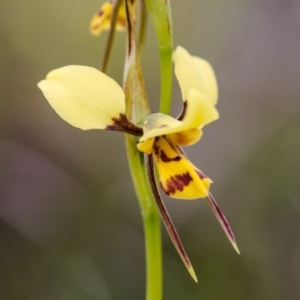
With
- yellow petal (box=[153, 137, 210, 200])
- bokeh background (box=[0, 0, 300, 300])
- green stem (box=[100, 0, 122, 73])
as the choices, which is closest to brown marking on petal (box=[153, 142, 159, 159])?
yellow petal (box=[153, 137, 210, 200])

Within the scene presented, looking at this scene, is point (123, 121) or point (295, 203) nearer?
point (123, 121)

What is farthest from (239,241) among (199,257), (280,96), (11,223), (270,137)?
(11,223)

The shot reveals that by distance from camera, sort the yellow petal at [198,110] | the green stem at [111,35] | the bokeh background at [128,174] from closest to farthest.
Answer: the yellow petal at [198,110]
the green stem at [111,35]
the bokeh background at [128,174]

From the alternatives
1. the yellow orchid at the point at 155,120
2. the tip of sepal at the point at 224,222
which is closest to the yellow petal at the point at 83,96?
the yellow orchid at the point at 155,120

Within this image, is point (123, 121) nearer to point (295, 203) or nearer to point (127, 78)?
point (127, 78)

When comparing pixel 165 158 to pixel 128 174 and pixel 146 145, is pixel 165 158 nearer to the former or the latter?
pixel 146 145

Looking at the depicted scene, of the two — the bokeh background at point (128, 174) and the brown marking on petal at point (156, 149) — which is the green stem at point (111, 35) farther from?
the bokeh background at point (128, 174)
